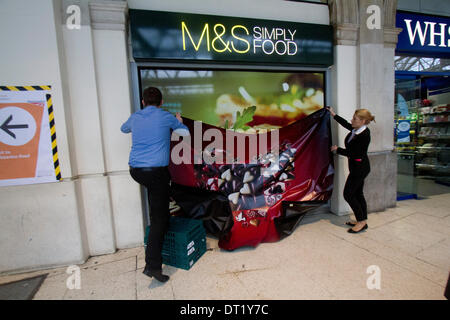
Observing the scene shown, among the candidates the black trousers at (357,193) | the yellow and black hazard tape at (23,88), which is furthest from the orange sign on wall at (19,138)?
the black trousers at (357,193)

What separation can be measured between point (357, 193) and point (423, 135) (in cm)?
484

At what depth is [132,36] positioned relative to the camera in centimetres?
303

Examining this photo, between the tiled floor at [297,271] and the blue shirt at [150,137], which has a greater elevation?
the blue shirt at [150,137]

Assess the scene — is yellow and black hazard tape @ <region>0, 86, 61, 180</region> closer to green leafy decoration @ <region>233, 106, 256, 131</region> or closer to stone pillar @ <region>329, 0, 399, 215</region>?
green leafy decoration @ <region>233, 106, 256, 131</region>

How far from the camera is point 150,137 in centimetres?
225

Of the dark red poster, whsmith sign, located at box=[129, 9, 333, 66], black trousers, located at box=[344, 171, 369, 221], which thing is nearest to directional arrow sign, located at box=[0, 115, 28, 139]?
whsmith sign, located at box=[129, 9, 333, 66]

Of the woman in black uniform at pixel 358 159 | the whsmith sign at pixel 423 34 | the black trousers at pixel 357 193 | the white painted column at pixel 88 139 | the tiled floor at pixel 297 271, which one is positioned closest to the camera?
the tiled floor at pixel 297 271

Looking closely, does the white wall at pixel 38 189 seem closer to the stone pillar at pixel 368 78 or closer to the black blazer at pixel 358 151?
the black blazer at pixel 358 151

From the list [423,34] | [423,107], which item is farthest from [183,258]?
[423,107]

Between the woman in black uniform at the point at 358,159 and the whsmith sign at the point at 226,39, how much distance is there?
1296 mm

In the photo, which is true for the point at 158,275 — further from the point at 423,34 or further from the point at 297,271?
the point at 423,34

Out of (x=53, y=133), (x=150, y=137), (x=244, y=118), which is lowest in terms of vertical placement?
(x=150, y=137)

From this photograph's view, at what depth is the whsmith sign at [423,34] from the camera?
445cm
